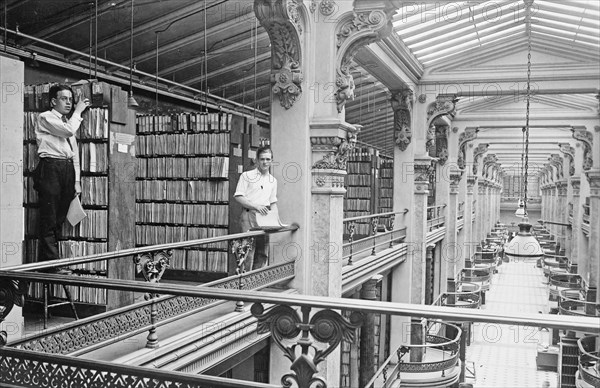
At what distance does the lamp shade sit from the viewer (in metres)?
7.54

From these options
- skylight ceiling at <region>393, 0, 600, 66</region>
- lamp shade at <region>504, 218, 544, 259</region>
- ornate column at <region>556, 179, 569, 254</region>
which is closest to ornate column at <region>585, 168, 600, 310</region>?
skylight ceiling at <region>393, 0, 600, 66</region>

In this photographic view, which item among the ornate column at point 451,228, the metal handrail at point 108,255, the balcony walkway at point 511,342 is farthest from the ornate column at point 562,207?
the metal handrail at point 108,255

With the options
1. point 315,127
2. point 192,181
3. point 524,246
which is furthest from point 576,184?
point 192,181

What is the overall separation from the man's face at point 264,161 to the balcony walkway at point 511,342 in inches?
286

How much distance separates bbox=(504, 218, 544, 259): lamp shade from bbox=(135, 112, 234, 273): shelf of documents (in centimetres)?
384

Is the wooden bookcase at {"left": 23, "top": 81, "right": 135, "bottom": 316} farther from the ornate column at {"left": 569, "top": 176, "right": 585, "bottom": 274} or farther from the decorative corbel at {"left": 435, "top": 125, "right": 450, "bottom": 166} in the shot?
the ornate column at {"left": 569, "top": 176, "right": 585, "bottom": 274}

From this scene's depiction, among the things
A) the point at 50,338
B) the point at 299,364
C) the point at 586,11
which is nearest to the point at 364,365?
the point at 586,11

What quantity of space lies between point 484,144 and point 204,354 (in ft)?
69.5

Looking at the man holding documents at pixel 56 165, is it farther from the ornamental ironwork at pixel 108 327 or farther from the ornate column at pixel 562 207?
the ornate column at pixel 562 207

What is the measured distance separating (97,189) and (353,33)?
3278mm

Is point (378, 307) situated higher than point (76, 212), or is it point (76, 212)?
point (76, 212)

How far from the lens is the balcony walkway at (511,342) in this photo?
54.0 ft

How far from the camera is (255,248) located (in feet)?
20.6

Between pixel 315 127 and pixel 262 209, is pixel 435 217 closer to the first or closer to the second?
pixel 315 127
